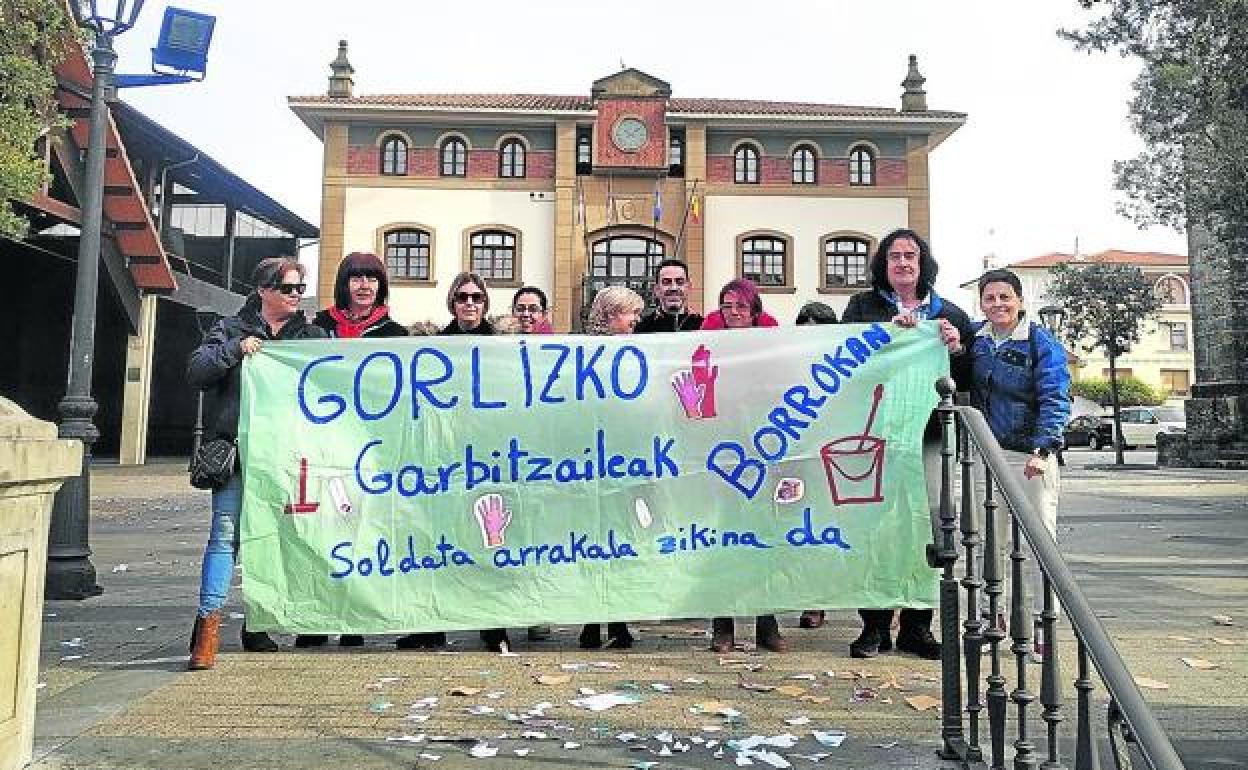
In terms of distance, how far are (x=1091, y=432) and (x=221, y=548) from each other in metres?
41.0

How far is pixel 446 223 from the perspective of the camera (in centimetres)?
3456

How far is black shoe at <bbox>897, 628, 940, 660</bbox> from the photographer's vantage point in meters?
4.81

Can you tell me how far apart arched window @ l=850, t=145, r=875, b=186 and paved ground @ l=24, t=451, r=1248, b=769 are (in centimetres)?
3014

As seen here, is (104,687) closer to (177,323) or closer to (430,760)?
(430,760)

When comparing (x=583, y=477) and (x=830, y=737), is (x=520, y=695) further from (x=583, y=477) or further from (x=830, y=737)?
(x=830, y=737)

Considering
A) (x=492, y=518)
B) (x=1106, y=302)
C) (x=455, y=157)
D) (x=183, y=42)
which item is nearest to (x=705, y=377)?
(x=492, y=518)

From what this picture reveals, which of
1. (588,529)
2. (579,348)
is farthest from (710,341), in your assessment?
(588,529)

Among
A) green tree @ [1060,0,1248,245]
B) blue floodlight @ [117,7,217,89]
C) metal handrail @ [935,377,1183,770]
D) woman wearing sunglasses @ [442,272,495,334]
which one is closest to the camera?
metal handrail @ [935,377,1183,770]

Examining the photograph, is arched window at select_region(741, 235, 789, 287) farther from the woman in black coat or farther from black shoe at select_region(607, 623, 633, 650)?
black shoe at select_region(607, 623, 633, 650)

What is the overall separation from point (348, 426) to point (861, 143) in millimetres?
33301

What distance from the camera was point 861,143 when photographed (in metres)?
35.2

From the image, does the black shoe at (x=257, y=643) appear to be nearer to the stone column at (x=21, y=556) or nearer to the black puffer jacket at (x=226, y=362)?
the black puffer jacket at (x=226, y=362)

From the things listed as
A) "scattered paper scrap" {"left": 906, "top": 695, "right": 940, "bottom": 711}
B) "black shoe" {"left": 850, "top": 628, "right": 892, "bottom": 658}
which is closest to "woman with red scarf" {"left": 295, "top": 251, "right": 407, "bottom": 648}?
"black shoe" {"left": 850, "top": 628, "right": 892, "bottom": 658}

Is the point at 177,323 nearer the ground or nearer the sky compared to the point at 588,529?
nearer the sky
